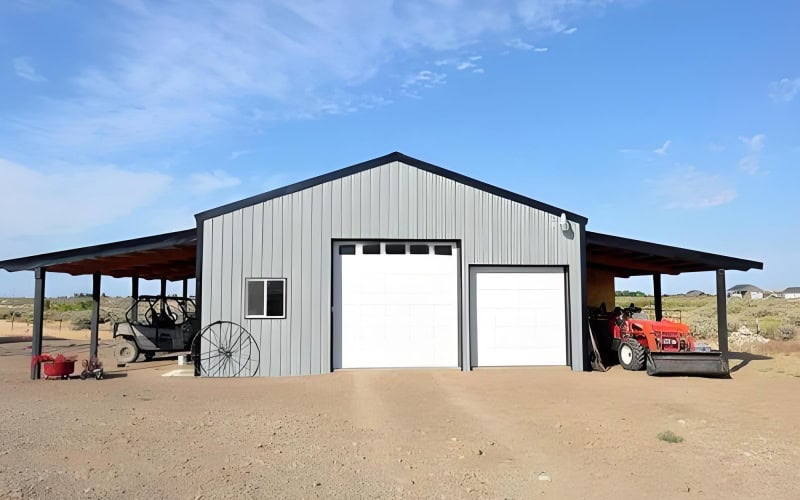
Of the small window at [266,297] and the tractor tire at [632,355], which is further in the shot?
the tractor tire at [632,355]

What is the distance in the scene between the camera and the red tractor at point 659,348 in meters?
14.6

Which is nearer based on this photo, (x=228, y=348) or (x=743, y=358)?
(x=228, y=348)

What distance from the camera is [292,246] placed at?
49.1 ft

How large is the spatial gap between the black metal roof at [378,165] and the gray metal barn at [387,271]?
27 millimetres

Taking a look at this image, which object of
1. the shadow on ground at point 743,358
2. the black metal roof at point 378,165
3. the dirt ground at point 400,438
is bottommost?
the dirt ground at point 400,438

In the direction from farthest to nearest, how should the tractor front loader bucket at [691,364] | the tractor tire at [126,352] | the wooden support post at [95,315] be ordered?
the tractor tire at [126,352], the wooden support post at [95,315], the tractor front loader bucket at [691,364]

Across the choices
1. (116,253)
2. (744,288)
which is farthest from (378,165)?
(744,288)

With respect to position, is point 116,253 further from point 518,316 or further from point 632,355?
point 632,355

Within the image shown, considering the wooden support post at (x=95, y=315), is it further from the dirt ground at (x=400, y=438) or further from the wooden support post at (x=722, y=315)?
the wooden support post at (x=722, y=315)

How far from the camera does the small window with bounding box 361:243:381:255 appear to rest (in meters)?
15.3

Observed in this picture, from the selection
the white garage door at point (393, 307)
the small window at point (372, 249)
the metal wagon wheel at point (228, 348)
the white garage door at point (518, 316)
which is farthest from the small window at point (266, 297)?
the white garage door at point (518, 316)

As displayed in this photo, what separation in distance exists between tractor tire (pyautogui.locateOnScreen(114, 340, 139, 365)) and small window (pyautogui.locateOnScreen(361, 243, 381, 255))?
323 inches

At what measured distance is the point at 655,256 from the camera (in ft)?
56.6

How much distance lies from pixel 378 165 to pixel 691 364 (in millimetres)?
8483
